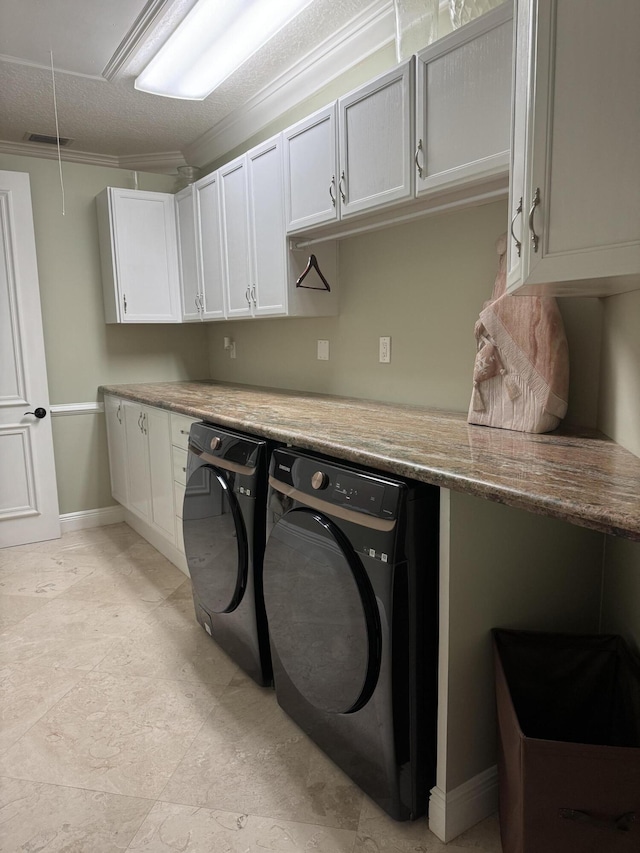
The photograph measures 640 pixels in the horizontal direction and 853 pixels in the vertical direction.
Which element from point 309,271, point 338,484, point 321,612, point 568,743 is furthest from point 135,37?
point 568,743

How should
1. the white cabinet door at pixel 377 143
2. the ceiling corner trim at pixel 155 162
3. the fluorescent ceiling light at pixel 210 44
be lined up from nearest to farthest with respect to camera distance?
the white cabinet door at pixel 377 143, the fluorescent ceiling light at pixel 210 44, the ceiling corner trim at pixel 155 162

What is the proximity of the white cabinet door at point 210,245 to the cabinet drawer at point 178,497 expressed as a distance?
1.08 meters

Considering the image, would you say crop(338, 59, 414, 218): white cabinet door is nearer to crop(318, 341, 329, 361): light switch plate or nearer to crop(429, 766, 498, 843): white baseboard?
crop(318, 341, 329, 361): light switch plate

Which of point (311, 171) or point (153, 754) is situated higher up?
point (311, 171)

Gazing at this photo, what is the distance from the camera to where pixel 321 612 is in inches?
60.1

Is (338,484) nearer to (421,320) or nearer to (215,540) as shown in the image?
(215,540)

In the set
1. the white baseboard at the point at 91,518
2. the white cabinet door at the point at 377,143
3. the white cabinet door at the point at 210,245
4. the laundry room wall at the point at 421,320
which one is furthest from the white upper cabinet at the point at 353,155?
the white baseboard at the point at 91,518

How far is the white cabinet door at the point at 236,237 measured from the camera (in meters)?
3.00

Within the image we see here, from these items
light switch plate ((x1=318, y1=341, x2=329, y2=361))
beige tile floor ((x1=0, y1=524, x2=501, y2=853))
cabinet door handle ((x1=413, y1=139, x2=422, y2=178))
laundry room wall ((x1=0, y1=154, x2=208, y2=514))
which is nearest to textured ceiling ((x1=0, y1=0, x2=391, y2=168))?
laundry room wall ((x1=0, y1=154, x2=208, y2=514))

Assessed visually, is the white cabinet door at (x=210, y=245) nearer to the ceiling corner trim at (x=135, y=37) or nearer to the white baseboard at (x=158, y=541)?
the ceiling corner trim at (x=135, y=37)

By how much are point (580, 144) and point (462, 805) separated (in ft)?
5.07

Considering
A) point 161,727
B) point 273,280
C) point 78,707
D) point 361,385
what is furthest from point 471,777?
point 273,280

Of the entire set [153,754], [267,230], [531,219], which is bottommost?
[153,754]

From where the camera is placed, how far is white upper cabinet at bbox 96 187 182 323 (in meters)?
3.58
